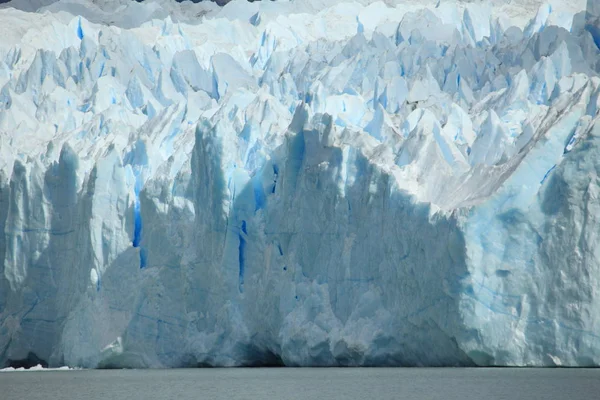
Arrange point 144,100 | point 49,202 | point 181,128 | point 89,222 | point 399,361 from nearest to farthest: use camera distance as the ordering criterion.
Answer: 1. point 399,361
2. point 89,222
3. point 49,202
4. point 181,128
5. point 144,100

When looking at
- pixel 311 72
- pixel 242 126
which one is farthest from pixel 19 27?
pixel 242 126

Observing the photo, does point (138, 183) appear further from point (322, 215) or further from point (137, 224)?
point (322, 215)

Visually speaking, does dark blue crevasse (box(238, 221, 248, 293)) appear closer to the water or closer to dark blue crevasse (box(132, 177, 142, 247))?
the water

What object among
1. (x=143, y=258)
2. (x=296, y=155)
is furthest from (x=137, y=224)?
(x=296, y=155)

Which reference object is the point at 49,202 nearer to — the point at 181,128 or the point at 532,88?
the point at 181,128

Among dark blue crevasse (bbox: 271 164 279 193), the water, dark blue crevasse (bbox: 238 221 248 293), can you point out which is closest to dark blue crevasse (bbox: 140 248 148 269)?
dark blue crevasse (bbox: 238 221 248 293)

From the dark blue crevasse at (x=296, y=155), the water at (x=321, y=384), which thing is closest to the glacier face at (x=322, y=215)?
the dark blue crevasse at (x=296, y=155)
